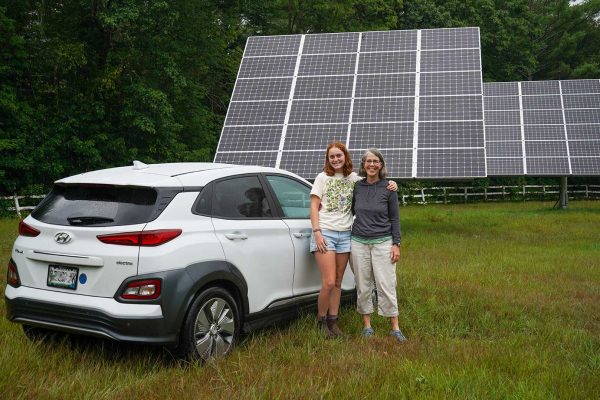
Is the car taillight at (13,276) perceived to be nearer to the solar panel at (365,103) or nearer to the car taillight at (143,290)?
the car taillight at (143,290)

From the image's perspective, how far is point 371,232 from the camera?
19.2 feet

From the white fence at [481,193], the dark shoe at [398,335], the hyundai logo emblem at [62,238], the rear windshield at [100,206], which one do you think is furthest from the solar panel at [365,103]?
the white fence at [481,193]

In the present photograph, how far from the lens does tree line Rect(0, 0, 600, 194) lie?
916 inches

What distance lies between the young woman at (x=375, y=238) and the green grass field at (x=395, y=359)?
38 cm

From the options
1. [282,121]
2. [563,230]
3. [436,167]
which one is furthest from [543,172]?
[282,121]

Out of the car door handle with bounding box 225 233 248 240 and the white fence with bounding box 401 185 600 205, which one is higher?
the white fence with bounding box 401 185 600 205

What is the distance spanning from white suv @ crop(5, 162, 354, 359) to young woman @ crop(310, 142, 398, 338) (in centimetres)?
50

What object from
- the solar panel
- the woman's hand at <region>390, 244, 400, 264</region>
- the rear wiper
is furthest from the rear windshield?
the solar panel

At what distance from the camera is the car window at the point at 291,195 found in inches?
240

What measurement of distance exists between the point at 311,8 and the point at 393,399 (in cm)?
3228

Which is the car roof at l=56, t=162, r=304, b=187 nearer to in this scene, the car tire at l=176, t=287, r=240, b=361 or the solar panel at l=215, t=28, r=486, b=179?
the car tire at l=176, t=287, r=240, b=361

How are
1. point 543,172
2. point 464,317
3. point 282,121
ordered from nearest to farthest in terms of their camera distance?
point 464,317 < point 282,121 < point 543,172

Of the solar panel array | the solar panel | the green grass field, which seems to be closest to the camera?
the green grass field

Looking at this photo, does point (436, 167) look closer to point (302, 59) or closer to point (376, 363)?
point (302, 59)
